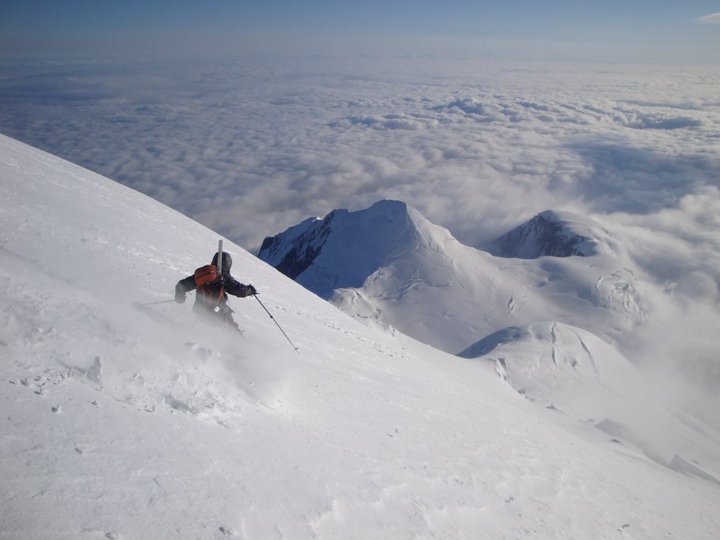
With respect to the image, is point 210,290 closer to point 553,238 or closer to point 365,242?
point 365,242

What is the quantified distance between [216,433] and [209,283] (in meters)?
3.15

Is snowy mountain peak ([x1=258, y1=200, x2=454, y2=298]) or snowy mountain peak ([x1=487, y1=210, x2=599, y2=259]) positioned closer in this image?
snowy mountain peak ([x1=258, y1=200, x2=454, y2=298])

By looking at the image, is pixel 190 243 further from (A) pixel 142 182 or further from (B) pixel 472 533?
(A) pixel 142 182

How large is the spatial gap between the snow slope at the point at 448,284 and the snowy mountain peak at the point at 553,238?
10.8 meters

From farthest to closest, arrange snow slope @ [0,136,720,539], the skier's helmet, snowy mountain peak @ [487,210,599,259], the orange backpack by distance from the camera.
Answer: snowy mountain peak @ [487,210,599,259] < the skier's helmet < the orange backpack < snow slope @ [0,136,720,539]

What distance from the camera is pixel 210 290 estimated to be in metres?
7.55

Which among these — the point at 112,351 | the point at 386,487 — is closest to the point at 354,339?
the point at 386,487

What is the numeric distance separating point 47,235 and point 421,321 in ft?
176

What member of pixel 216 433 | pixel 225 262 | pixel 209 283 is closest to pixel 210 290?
pixel 209 283

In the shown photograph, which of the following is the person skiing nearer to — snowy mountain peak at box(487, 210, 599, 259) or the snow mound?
the snow mound

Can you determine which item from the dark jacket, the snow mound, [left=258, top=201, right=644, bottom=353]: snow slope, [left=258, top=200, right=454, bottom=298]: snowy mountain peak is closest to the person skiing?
the dark jacket

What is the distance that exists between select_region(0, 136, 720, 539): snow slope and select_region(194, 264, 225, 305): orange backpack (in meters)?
0.51

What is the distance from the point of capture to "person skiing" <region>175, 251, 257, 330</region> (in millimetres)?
7406

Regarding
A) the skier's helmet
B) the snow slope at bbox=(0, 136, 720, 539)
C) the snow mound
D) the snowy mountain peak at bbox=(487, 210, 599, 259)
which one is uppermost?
the skier's helmet
